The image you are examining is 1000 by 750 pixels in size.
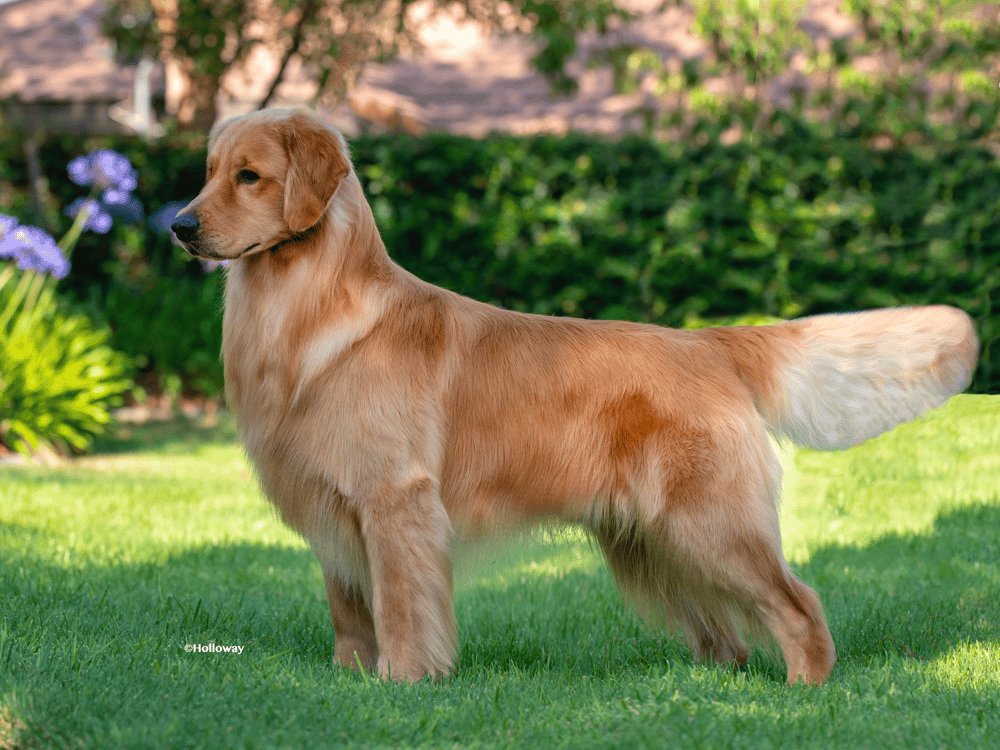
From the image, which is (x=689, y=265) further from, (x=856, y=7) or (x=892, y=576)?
(x=892, y=576)

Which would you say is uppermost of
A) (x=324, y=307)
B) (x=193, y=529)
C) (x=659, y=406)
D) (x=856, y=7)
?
(x=856, y=7)

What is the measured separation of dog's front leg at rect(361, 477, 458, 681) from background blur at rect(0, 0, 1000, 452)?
19.6ft

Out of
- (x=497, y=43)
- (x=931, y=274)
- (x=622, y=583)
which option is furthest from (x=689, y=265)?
(x=497, y=43)

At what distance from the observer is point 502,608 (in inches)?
182

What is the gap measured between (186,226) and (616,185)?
7.45 m

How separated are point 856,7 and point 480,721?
1000cm

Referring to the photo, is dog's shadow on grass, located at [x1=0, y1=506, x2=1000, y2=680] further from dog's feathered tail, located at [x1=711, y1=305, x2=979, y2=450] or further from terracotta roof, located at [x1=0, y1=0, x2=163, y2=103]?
terracotta roof, located at [x1=0, y1=0, x2=163, y2=103]

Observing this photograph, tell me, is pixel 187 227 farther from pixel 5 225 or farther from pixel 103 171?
pixel 103 171

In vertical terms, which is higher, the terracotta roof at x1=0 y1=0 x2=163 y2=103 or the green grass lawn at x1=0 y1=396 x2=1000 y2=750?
the terracotta roof at x1=0 y1=0 x2=163 y2=103

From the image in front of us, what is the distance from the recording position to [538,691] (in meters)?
3.21

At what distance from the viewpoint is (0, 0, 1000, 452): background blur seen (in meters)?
9.60

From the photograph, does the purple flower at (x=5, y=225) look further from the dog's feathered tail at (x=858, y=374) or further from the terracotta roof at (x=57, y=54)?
the terracotta roof at (x=57, y=54)

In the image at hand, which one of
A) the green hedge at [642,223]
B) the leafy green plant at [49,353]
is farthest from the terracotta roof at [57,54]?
the leafy green plant at [49,353]

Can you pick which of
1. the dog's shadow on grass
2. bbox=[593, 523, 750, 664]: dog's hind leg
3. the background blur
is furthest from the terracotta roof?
bbox=[593, 523, 750, 664]: dog's hind leg
